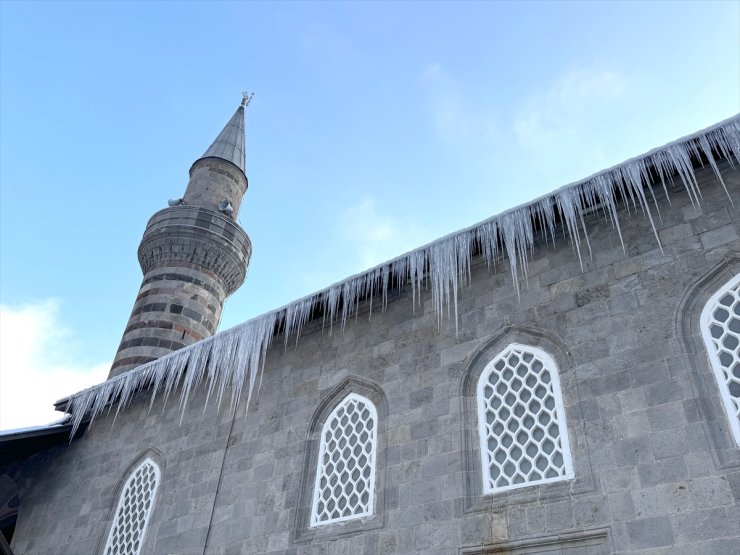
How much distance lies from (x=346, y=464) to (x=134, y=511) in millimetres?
3634

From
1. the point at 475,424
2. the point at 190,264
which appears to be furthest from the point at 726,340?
the point at 190,264

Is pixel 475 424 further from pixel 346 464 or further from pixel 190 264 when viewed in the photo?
pixel 190 264

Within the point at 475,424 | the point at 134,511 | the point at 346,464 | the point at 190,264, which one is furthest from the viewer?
the point at 190,264

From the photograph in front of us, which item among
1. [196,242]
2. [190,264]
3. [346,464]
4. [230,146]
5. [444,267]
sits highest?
[230,146]

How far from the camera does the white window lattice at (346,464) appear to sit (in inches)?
254

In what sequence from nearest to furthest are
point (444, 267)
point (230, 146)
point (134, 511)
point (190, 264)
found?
1. point (444, 267)
2. point (134, 511)
3. point (190, 264)
4. point (230, 146)

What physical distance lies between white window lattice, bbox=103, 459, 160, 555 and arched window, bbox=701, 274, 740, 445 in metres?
6.71

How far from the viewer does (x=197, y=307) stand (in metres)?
13.7

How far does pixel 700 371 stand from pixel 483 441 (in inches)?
73.7

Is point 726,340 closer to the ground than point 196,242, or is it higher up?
closer to the ground

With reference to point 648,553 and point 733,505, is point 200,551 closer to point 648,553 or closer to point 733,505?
point 648,553

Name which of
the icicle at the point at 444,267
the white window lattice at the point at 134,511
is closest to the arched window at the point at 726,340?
the icicle at the point at 444,267

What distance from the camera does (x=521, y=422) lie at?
19.0ft

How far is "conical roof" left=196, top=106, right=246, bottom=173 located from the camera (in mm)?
16234
